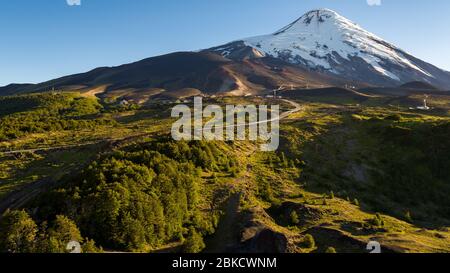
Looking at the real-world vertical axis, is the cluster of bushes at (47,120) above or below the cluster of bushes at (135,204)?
above

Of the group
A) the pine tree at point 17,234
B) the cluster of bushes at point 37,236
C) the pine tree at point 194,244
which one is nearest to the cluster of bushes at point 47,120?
the pine tree at point 17,234

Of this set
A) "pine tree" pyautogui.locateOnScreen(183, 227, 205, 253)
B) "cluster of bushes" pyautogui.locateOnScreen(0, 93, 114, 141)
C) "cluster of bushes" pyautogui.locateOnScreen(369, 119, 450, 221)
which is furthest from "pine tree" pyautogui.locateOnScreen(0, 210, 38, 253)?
"cluster of bushes" pyautogui.locateOnScreen(0, 93, 114, 141)

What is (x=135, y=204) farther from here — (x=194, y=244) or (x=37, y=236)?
(x=37, y=236)

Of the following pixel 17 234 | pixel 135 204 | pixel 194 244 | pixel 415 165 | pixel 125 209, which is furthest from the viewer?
pixel 415 165

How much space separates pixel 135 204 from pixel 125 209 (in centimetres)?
121

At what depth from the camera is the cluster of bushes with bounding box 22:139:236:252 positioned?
3734 centimetres

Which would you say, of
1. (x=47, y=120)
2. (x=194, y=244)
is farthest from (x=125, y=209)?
(x=47, y=120)

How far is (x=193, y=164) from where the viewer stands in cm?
6072

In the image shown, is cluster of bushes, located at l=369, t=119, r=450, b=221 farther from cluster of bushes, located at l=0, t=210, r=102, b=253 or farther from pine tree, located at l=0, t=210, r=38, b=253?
pine tree, located at l=0, t=210, r=38, b=253

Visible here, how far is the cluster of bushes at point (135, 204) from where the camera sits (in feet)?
123

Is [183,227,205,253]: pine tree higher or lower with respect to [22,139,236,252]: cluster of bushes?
lower

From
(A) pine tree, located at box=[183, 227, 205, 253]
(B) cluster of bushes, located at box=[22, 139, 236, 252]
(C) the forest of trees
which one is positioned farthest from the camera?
(A) pine tree, located at box=[183, 227, 205, 253]

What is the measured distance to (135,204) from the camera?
1578 inches

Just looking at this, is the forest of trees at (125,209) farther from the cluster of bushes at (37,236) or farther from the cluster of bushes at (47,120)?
the cluster of bushes at (47,120)
